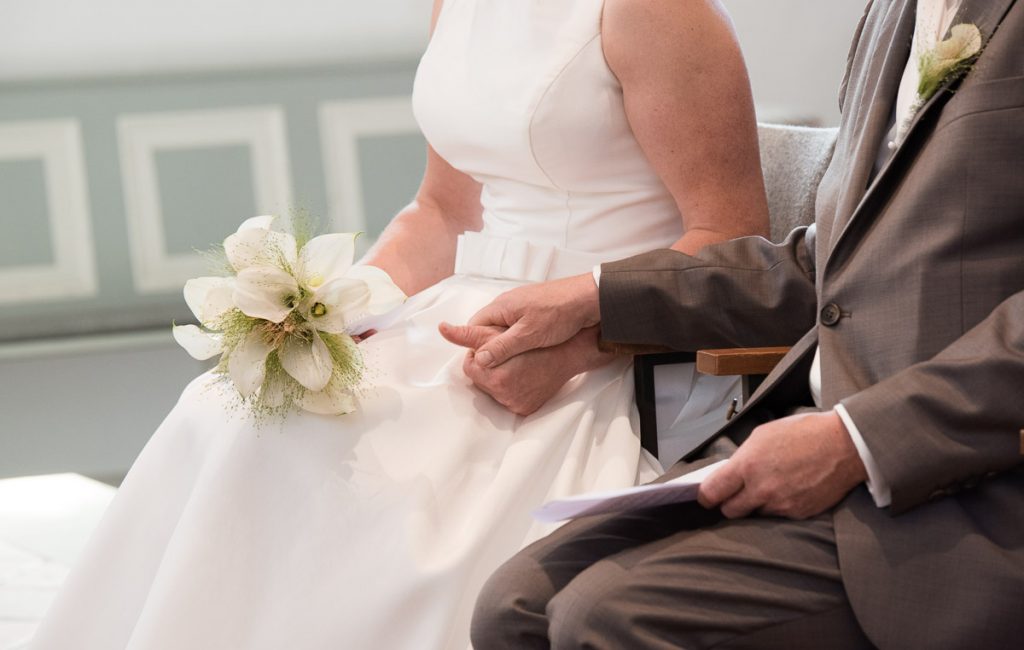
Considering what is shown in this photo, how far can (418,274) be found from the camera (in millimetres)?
2482

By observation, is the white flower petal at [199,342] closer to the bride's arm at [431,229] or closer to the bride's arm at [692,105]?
→ the bride's arm at [431,229]

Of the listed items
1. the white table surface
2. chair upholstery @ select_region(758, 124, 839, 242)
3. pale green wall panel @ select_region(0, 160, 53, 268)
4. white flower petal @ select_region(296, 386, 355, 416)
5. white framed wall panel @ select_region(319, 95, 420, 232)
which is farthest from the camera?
white framed wall panel @ select_region(319, 95, 420, 232)

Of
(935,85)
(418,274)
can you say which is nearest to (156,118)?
(418,274)

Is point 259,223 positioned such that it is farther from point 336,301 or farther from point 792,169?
point 792,169

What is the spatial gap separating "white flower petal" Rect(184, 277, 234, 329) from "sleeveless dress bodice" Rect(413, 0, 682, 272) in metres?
0.57

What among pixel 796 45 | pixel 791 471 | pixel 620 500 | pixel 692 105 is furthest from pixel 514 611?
pixel 796 45

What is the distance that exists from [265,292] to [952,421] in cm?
98

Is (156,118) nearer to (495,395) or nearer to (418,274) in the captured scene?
(418,274)

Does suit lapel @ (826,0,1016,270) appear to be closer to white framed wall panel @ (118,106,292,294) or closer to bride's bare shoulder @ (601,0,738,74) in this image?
bride's bare shoulder @ (601,0,738,74)

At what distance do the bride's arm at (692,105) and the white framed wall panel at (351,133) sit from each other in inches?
136

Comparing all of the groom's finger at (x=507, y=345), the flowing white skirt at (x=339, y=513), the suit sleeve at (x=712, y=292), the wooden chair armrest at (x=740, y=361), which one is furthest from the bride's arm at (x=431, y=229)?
the wooden chair armrest at (x=740, y=361)

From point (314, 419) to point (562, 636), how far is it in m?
0.62

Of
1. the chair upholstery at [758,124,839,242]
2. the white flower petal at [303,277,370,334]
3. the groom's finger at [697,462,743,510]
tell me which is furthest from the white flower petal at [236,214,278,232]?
the chair upholstery at [758,124,839,242]

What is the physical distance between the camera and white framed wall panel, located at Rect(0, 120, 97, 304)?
5172mm
